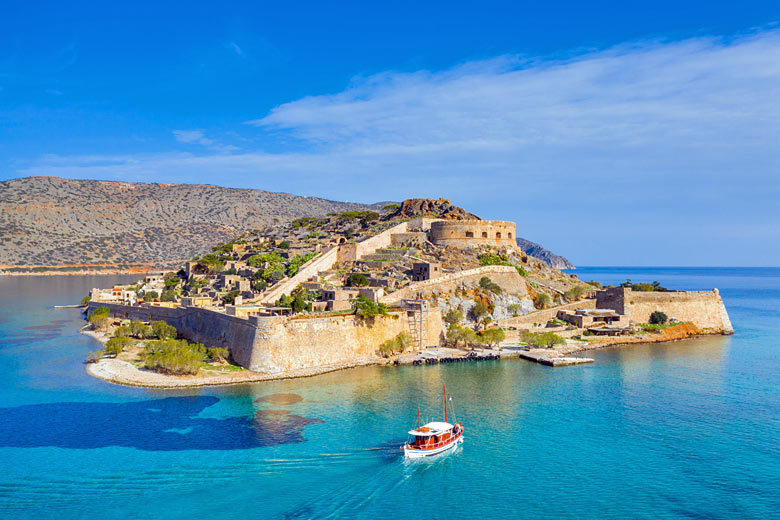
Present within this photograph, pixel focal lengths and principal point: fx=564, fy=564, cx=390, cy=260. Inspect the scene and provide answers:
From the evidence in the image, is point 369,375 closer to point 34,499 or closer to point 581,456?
point 581,456

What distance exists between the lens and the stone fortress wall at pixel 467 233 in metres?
60.4

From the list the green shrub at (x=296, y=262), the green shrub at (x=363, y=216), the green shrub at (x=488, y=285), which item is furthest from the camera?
the green shrub at (x=363, y=216)

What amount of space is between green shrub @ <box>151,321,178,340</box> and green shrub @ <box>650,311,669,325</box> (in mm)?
41733

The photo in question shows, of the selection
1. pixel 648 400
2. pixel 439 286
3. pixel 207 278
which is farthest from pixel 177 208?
pixel 648 400

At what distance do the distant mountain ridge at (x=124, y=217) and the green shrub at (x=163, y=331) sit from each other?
105507 mm

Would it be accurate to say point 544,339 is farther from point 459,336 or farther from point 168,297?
point 168,297

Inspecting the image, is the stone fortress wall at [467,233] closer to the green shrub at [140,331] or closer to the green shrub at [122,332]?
the green shrub at [140,331]

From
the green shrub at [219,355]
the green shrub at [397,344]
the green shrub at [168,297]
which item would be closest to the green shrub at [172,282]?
the green shrub at [168,297]

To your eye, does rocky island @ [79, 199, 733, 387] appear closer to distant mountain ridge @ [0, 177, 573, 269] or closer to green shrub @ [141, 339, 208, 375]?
green shrub @ [141, 339, 208, 375]

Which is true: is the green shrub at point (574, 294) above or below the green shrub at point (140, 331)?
above

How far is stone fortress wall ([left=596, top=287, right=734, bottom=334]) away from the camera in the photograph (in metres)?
51.7

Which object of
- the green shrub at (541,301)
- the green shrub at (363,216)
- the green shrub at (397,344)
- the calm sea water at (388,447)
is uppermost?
the green shrub at (363,216)

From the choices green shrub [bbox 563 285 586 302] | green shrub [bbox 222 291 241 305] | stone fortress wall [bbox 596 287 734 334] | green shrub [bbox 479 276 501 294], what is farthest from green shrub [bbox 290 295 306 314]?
stone fortress wall [bbox 596 287 734 334]

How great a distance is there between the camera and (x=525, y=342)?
147 feet
